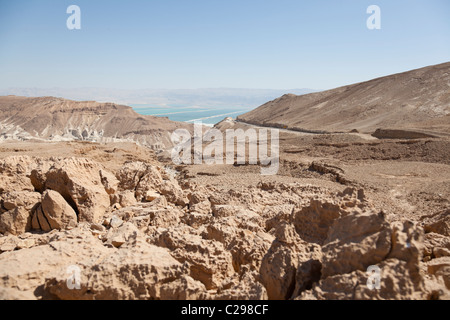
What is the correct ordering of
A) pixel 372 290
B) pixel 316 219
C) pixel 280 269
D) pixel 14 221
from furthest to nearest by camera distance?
pixel 14 221 → pixel 316 219 → pixel 280 269 → pixel 372 290

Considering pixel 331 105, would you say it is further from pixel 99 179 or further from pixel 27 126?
pixel 27 126

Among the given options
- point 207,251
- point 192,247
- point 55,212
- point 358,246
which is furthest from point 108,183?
point 358,246

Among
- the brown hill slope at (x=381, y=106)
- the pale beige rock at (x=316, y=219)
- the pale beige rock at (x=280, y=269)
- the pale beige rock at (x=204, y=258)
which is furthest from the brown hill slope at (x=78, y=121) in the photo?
the pale beige rock at (x=280, y=269)

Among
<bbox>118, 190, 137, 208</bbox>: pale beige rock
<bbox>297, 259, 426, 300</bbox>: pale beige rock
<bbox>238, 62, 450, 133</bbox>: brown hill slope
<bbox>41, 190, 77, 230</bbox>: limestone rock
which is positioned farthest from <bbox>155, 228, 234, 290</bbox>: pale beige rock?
<bbox>238, 62, 450, 133</bbox>: brown hill slope

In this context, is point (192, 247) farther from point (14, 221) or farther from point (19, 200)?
point (19, 200)

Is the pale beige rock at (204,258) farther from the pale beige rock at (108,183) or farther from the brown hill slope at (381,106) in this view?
the brown hill slope at (381,106)

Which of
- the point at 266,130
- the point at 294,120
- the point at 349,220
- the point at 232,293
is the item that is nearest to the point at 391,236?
the point at 349,220
